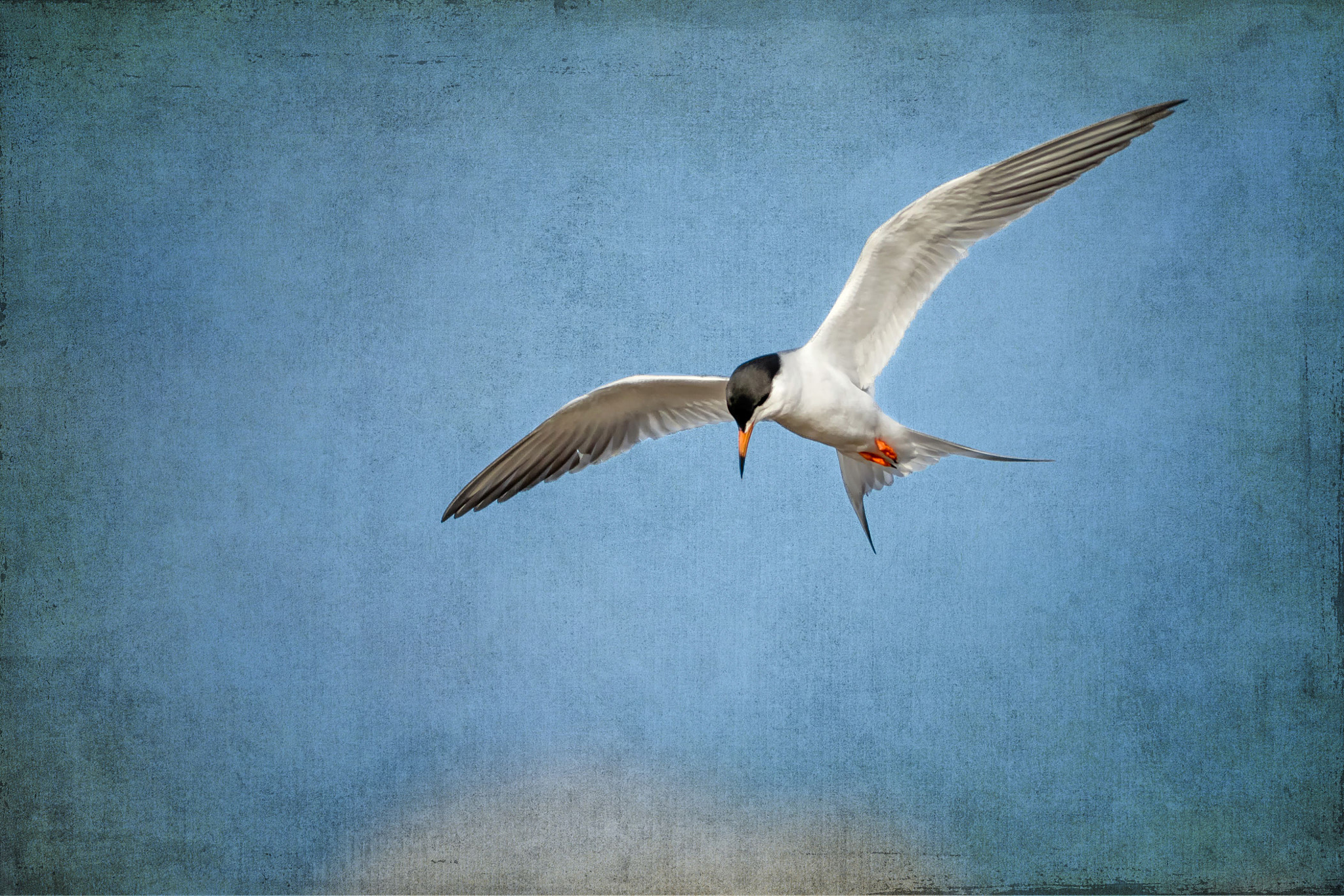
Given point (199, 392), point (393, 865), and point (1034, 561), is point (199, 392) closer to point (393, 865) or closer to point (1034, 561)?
point (393, 865)

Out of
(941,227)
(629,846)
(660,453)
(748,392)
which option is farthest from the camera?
(660,453)

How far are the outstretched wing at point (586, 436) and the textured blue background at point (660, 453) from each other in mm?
77

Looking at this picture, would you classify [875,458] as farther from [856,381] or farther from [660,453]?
[660,453]

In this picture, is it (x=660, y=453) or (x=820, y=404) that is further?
(x=660, y=453)

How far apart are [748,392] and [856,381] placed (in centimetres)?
38

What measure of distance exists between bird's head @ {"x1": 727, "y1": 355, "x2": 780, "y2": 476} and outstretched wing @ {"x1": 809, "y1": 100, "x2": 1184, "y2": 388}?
0.72 feet

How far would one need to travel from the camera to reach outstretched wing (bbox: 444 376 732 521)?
8.28ft

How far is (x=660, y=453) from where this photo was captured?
2672mm

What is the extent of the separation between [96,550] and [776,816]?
63.4 inches

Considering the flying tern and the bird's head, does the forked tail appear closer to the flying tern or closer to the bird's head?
the flying tern

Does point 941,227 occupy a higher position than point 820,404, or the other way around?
point 941,227

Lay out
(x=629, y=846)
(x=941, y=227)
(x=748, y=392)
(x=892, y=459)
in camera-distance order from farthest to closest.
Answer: (x=629, y=846)
(x=892, y=459)
(x=941, y=227)
(x=748, y=392)

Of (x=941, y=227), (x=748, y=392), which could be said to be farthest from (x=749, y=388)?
(x=941, y=227)

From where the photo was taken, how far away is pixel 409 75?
109 inches
